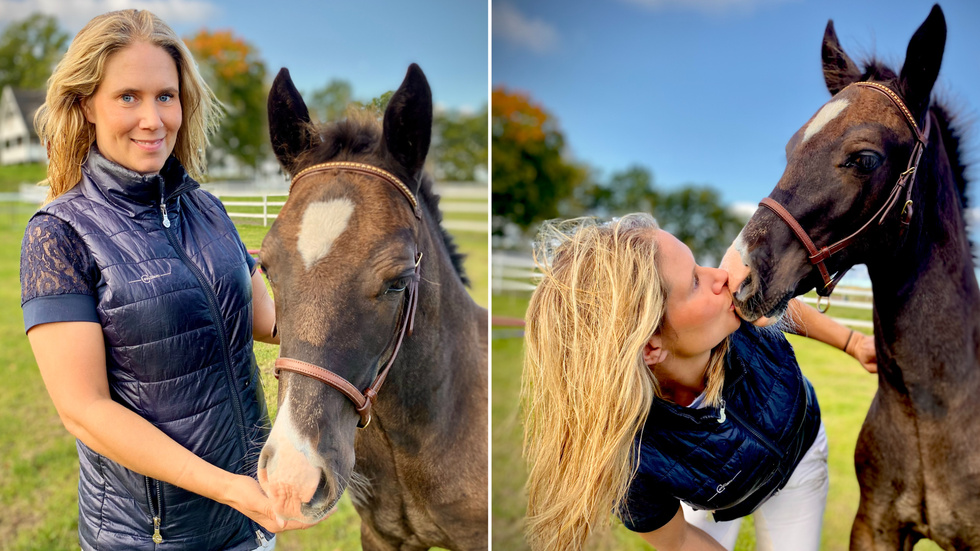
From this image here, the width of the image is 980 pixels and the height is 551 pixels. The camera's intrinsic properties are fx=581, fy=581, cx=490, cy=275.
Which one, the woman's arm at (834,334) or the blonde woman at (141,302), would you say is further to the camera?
Result: the woman's arm at (834,334)

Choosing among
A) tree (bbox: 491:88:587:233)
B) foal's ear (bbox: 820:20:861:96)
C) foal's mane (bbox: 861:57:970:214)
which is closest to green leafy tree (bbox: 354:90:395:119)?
foal's ear (bbox: 820:20:861:96)

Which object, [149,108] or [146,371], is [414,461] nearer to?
A: [146,371]

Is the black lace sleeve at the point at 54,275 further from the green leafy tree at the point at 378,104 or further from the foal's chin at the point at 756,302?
the foal's chin at the point at 756,302

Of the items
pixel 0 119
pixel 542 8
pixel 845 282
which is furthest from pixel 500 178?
pixel 845 282

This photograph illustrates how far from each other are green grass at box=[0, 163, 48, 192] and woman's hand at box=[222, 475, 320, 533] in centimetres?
309

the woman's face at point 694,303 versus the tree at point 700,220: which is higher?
the woman's face at point 694,303

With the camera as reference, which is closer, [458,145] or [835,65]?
[835,65]

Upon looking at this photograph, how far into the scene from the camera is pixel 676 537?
69.7 inches

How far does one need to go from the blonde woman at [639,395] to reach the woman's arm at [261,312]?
0.81 meters

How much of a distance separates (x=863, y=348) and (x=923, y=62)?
1.08 m

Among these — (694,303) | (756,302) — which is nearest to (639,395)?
(694,303)

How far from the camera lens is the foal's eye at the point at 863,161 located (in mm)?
1700

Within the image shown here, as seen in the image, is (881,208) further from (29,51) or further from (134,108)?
(29,51)

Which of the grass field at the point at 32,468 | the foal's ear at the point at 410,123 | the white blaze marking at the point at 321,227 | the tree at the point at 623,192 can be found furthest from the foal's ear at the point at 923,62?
the tree at the point at 623,192
